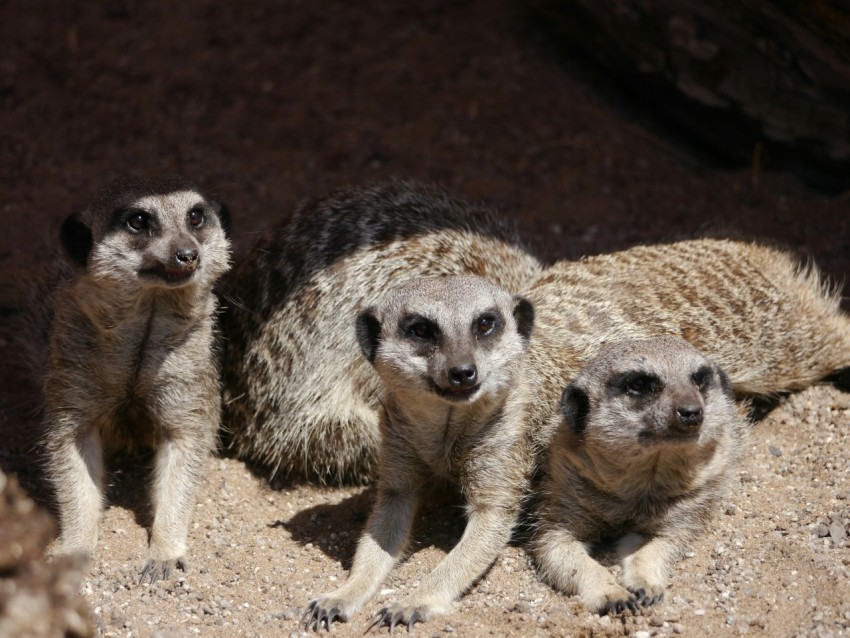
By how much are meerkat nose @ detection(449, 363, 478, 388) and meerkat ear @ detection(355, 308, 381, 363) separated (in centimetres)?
40

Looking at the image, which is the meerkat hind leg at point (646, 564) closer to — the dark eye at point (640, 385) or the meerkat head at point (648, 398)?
the meerkat head at point (648, 398)

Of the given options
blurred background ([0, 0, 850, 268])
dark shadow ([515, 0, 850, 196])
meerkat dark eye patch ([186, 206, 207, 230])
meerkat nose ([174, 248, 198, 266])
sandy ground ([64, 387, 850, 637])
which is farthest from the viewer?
dark shadow ([515, 0, 850, 196])

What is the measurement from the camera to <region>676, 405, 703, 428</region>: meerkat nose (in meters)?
3.17

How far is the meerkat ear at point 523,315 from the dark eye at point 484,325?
130 mm

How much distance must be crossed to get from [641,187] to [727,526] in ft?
8.13

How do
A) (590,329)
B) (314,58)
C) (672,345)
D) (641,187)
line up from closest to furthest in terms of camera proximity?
(672,345), (590,329), (641,187), (314,58)

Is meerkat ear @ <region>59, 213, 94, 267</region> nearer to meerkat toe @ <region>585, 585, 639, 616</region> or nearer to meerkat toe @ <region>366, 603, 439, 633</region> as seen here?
meerkat toe @ <region>366, 603, 439, 633</region>

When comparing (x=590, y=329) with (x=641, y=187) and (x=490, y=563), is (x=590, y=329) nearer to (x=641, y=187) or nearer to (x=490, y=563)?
(x=490, y=563)

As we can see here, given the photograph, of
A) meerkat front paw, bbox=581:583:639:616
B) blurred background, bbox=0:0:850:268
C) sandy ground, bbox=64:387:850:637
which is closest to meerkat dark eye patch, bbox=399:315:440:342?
sandy ground, bbox=64:387:850:637

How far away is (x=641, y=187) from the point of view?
5664 mm

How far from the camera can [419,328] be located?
3.39m

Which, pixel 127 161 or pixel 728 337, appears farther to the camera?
pixel 127 161

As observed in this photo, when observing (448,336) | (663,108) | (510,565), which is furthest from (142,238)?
(663,108)

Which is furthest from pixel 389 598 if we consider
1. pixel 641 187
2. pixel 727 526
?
pixel 641 187
